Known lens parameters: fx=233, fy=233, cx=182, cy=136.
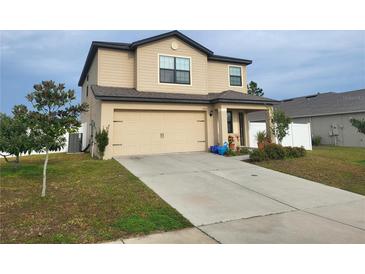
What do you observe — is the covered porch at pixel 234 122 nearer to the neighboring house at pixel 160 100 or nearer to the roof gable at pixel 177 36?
the neighboring house at pixel 160 100

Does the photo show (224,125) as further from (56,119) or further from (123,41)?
(56,119)

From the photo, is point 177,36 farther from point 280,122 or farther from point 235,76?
point 280,122

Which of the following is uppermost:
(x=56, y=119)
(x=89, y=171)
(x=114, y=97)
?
(x=114, y=97)

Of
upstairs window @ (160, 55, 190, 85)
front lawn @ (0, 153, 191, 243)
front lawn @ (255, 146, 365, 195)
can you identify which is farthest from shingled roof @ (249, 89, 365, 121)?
front lawn @ (0, 153, 191, 243)

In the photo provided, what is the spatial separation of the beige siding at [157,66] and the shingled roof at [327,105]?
11191 mm

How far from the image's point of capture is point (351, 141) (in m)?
22.2

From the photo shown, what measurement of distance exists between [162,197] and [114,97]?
7.26 meters

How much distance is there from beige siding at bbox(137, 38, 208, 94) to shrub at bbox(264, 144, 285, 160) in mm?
5711

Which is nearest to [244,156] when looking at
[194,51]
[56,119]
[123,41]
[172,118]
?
[172,118]

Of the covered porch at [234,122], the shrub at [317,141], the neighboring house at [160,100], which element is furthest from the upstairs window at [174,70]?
the shrub at [317,141]

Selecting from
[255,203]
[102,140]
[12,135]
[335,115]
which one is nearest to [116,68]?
[102,140]

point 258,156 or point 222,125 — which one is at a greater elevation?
point 222,125

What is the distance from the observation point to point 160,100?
41.5ft

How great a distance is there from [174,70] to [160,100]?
2.85 meters
